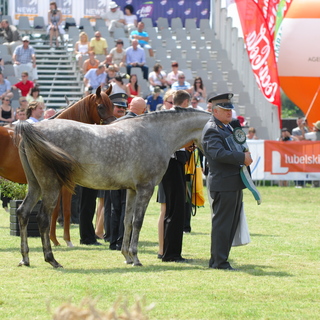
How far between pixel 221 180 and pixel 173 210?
40.9 inches

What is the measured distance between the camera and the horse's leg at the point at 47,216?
846cm

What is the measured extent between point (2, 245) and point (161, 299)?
15.1 ft

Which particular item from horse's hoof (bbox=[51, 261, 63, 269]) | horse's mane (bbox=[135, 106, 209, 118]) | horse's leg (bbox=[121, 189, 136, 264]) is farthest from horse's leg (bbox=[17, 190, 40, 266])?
horse's mane (bbox=[135, 106, 209, 118])

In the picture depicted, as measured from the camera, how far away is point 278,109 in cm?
2348

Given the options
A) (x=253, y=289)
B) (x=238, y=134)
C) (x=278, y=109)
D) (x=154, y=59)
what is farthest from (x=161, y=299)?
(x=154, y=59)

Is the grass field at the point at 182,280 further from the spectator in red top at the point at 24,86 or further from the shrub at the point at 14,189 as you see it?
the spectator in red top at the point at 24,86

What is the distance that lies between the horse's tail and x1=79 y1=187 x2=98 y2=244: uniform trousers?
263 cm

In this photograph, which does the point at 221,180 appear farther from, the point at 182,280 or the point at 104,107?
the point at 104,107

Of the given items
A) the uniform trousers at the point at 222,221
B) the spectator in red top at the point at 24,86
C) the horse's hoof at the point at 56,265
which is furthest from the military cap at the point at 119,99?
the spectator in red top at the point at 24,86

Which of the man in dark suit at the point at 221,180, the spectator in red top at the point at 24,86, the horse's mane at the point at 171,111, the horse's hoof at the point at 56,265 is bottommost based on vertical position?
the spectator in red top at the point at 24,86

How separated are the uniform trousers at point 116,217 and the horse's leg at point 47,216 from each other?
1.74 metres

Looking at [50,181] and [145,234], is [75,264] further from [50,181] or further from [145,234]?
[145,234]

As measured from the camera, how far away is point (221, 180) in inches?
333

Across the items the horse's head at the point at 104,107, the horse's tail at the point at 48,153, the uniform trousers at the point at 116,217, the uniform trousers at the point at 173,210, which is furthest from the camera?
the uniform trousers at the point at 116,217
